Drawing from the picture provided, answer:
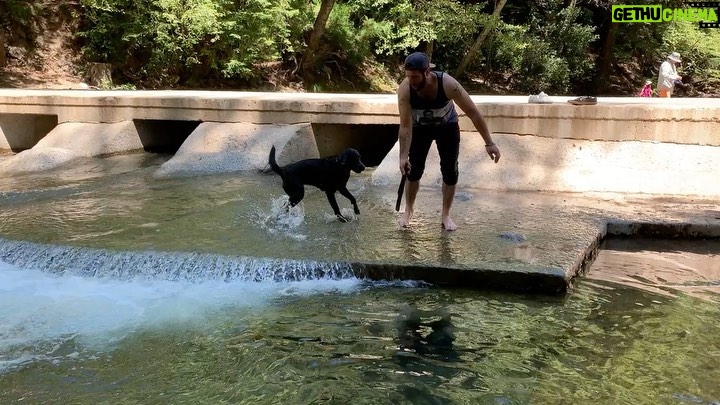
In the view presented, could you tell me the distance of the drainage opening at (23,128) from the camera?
11328 millimetres

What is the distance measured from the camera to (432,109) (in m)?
5.11

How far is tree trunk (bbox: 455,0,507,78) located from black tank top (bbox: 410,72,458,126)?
15299 millimetres

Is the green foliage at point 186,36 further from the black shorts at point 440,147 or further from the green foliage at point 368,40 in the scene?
the black shorts at point 440,147

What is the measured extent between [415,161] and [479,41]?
15872 mm

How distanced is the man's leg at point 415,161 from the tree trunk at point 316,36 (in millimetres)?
13526

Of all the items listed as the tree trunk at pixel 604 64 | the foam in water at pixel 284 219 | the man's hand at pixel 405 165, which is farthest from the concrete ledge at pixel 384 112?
the tree trunk at pixel 604 64

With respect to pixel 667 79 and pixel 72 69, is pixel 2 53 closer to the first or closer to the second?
pixel 72 69

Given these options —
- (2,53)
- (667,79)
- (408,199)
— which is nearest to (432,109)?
(408,199)

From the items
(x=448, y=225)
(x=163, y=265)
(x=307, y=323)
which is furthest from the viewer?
(x=448, y=225)

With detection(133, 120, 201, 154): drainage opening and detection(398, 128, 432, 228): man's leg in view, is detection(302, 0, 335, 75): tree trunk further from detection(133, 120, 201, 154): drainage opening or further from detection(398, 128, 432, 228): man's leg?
detection(398, 128, 432, 228): man's leg

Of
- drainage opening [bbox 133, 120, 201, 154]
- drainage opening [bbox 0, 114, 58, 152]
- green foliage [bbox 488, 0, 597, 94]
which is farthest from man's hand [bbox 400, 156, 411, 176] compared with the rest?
green foliage [bbox 488, 0, 597, 94]

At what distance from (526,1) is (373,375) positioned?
841 inches

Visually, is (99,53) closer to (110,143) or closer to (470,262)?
(110,143)

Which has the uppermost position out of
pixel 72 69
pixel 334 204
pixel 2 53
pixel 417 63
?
pixel 2 53
